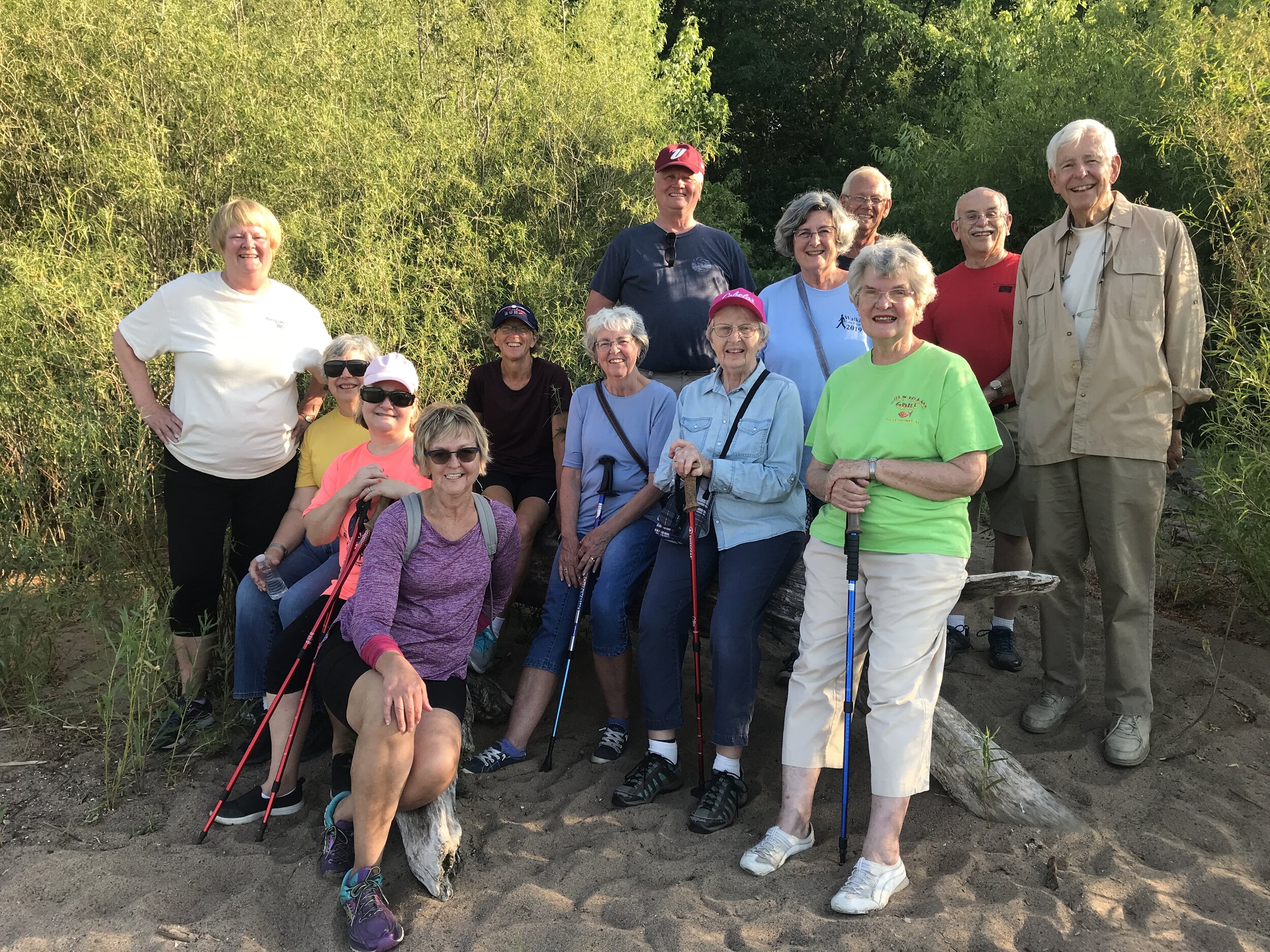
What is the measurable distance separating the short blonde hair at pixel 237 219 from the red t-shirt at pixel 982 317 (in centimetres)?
290

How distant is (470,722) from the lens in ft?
13.7

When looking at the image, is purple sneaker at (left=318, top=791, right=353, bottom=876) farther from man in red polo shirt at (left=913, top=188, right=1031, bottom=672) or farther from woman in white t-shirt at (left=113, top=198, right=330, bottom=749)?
man in red polo shirt at (left=913, top=188, right=1031, bottom=672)

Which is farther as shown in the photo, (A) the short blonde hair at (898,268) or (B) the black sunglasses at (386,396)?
(B) the black sunglasses at (386,396)

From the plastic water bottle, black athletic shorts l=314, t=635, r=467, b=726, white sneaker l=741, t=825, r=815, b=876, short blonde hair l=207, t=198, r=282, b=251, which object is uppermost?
short blonde hair l=207, t=198, r=282, b=251

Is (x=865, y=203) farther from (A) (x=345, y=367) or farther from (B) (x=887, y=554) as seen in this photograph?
(A) (x=345, y=367)

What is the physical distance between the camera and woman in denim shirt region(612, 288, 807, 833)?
3.52 meters

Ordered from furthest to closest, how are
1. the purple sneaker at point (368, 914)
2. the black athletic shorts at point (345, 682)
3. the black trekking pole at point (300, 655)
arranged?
the black trekking pole at point (300, 655), the black athletic shorts at point (345, 682), the purple sneaker at point (368, 914)

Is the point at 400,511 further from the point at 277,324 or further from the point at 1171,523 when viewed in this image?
the point at 1171,523

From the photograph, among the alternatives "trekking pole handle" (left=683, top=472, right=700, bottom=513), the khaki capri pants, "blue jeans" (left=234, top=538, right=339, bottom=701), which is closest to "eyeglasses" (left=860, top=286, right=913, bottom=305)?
the khaki capri pants

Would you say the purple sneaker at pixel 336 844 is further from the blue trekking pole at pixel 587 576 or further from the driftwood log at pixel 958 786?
the blue trekking pole at pixel 587 576

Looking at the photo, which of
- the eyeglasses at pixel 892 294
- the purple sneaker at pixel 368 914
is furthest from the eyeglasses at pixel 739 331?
the purple sneaker at pixel 368 914

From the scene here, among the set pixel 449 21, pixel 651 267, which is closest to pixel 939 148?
pixel 449 21

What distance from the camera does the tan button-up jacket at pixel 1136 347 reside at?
3.64 meters

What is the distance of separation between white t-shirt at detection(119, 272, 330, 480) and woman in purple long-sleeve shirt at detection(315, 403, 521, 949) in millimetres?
1056
